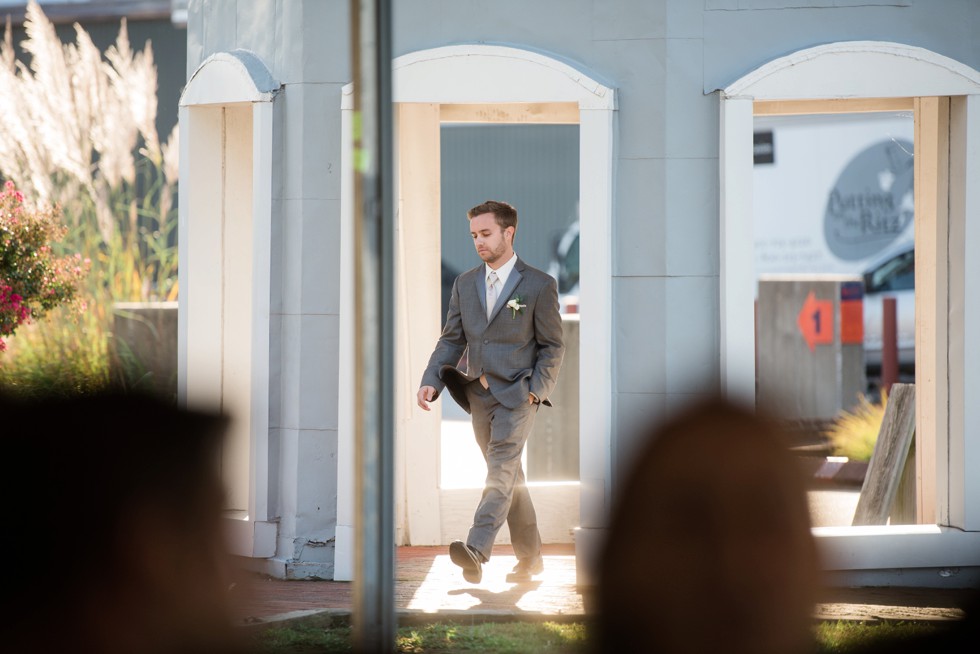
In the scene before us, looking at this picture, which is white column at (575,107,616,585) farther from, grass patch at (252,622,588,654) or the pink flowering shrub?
the pink flowering shrub

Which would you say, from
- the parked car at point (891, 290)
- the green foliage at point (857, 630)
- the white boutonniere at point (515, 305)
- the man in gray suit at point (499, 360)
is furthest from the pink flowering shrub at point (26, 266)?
the parked car at point (891, 290)

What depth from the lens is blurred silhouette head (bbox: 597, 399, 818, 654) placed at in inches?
98.8

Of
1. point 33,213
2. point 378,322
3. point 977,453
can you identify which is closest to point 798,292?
point 977,453

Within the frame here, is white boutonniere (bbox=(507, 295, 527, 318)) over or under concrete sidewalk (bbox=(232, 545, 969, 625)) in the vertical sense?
over

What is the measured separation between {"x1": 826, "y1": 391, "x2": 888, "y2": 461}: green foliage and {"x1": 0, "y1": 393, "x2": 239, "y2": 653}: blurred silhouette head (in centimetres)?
902

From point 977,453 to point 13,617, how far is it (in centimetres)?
530

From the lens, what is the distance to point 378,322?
10.7 feet

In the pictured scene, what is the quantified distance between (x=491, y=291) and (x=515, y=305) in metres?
0.21

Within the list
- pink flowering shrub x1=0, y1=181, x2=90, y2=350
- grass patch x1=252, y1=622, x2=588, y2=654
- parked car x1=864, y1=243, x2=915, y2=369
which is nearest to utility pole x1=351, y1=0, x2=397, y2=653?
grass patch x1=252, y1=622, x2=588, y2=654

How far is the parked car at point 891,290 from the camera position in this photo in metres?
18.0

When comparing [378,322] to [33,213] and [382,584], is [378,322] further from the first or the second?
[33,213]

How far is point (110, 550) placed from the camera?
307 centimetres

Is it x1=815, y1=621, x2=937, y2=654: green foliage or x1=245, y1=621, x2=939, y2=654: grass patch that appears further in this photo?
x1=245, y1=621, x2=939, y2=654: grass patch

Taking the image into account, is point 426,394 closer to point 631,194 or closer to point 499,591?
point 499,591
